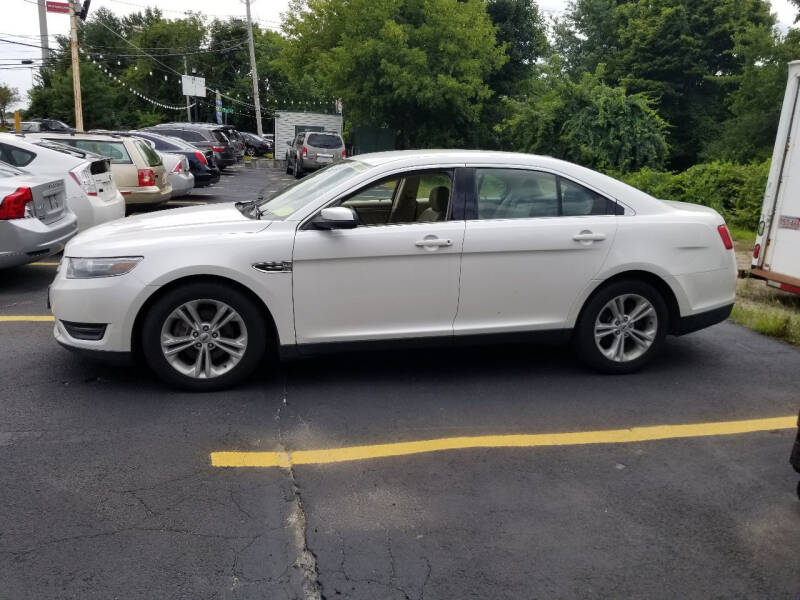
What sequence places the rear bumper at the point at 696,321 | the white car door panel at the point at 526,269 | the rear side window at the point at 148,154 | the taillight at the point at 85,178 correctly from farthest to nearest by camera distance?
1. the rear side window at the point at 148,154
2. the taillight at the point at 85,178
3. the rear bumper at the point at 696,321
4. the white car door panel at the point at 526,269

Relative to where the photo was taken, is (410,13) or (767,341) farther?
(410,13)

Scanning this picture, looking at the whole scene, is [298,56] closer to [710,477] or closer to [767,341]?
[767,341]

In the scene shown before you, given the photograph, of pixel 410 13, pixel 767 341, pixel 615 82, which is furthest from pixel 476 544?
pixel 615 82

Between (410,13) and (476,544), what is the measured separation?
90.7ft

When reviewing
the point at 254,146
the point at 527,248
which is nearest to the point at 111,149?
the point at 527,248

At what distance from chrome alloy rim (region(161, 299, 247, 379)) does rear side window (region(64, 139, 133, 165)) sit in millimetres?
9300

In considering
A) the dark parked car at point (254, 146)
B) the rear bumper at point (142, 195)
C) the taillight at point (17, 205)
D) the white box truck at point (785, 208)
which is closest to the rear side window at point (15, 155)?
the taillight at point (17, 205)

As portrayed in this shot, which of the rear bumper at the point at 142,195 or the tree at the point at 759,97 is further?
the tree at the point at 759,97

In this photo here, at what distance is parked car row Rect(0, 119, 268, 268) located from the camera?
7574 millimetres

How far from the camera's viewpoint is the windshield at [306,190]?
17.2ft

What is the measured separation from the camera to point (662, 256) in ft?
17.9

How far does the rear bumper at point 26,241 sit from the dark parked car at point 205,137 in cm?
1602

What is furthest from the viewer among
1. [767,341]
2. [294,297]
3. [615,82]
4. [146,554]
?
[615,82]

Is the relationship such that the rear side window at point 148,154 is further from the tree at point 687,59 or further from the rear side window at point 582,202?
the tree at point 687,59
